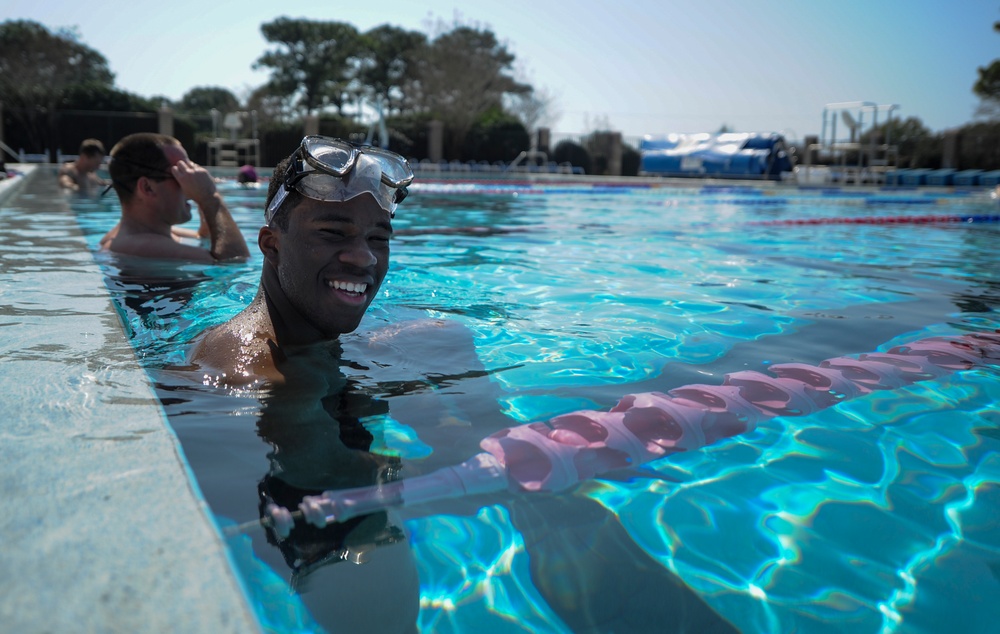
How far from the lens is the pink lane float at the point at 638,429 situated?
1778 mm

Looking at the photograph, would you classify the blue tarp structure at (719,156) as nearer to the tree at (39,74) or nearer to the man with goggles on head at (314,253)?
the tree at (39,74)

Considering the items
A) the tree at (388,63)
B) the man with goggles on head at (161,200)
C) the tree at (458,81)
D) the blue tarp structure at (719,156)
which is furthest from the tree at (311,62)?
the man with goggles on head at (161,200)

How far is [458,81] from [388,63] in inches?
521

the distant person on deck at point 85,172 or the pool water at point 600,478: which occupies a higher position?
the distant person on deck at point 85,172

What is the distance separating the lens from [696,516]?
74.9 inches

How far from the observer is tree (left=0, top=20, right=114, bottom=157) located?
26.6 m

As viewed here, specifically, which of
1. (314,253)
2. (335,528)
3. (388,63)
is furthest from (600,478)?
(388,63)

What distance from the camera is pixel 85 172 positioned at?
11.1 meters

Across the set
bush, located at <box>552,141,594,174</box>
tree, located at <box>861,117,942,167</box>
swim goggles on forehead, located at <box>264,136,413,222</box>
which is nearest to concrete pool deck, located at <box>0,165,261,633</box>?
swim goggles on forehead, located at <box>264,136,413,222</box>

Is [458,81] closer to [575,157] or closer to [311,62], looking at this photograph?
[575,157]

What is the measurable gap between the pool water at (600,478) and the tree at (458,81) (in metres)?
32.7

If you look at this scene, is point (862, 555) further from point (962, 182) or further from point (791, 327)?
point (962, 182)

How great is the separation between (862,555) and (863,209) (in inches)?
540

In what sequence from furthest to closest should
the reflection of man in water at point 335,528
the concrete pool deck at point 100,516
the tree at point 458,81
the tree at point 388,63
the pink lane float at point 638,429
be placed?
the tree at point 388,63 → the tree at point 458,81 → the pink lane float at point 638,429 → the reflection of man in water at point 335,528 → the concrete pool deck at point 100,516
